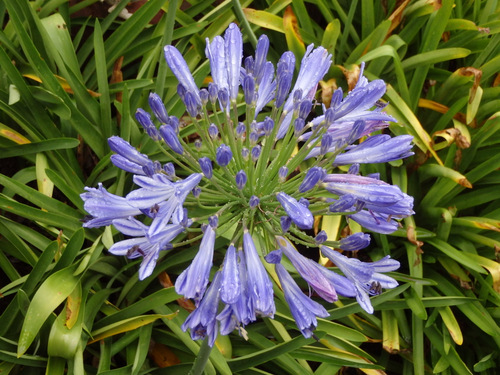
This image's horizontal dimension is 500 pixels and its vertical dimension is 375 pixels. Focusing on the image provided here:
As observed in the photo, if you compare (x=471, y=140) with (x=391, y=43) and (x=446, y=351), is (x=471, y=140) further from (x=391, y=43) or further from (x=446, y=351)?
(x=446, y=351)

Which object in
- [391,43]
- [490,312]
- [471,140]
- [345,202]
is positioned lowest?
[490,312]

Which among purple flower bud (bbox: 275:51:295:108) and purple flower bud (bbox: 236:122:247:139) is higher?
purple flower bud (bbox: 275:51:295:108)

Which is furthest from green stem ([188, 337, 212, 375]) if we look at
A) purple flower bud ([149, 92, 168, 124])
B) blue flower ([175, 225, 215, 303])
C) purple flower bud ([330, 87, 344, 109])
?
purple flower bud ([330, 87, 344, 109])

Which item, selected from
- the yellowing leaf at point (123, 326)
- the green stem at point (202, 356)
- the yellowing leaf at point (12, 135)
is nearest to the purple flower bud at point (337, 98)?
the green stem at point (202, 356)

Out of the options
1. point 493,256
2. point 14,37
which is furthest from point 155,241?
point 493,256

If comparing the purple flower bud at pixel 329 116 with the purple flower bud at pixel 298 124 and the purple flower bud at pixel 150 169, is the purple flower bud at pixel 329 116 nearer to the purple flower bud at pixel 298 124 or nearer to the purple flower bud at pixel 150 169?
the purple flower bud at pixel 298 124

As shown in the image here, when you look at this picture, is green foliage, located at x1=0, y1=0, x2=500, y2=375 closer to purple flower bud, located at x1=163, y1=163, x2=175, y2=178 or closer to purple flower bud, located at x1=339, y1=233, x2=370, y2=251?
purple flower bud, located at x1=339, y1=233, x2=370, y2=251
